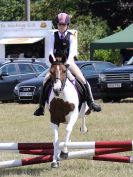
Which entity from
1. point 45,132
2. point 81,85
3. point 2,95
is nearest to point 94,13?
point 2,95

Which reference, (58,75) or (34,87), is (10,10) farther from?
(58,75)

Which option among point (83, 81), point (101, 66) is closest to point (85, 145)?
point (83, 81)

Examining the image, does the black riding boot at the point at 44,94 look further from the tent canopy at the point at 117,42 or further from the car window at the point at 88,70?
the tent canopy at the point at 117,42

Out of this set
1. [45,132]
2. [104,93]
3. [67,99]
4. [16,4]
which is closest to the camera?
[67,99]

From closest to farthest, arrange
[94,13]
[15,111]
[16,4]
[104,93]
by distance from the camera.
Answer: [15,111] < [104,93] < [94,13] < [16,4]

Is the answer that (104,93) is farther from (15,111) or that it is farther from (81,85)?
(81,85)

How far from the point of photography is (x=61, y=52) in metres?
11.1

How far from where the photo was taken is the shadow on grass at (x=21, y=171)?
10.5 metres

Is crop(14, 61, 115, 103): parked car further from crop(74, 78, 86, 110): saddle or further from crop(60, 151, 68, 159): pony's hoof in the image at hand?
crop(60, 151, 68, 159): pony's hoof

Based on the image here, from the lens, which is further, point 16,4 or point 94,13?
point 16,4

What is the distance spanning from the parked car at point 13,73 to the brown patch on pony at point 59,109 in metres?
15.9

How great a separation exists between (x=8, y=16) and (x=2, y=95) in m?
41.4

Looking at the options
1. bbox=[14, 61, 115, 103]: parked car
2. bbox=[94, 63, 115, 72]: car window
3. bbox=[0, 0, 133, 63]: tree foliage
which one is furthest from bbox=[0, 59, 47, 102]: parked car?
bbox=[0, 0, 133, 63]: tree foliage

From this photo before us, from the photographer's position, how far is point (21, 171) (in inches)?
425
